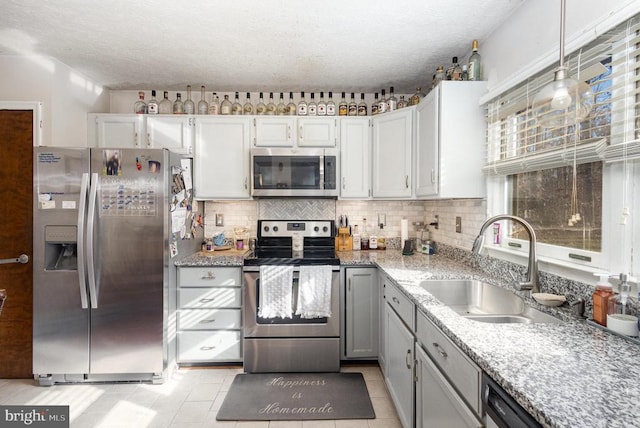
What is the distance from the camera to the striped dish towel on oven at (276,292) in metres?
2.56

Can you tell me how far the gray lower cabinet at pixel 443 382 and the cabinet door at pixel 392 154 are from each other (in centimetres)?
146

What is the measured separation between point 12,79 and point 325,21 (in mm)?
2492

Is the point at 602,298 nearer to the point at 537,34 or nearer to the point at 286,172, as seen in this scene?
the point at 537,34

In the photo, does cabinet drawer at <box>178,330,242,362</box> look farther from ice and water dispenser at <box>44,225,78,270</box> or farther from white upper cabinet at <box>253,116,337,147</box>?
white upper cabinet at <box>253,116,337,147</box>

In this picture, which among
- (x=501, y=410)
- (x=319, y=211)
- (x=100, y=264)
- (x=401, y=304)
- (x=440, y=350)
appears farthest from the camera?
(x=319, y=211)

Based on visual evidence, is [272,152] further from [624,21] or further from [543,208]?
[624,21]

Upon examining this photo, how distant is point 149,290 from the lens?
96.2 inches

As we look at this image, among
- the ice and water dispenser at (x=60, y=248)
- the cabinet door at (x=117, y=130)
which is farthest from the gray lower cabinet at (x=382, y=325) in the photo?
the cabinet door at (x=117, y=130)

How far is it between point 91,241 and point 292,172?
160 cm

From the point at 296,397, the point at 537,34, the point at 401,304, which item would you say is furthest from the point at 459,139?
the point at 296,397

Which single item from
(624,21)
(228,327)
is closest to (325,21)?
(624,21)

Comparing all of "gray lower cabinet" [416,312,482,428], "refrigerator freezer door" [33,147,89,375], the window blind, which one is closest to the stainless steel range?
"gray lower cabinet" [416,312,482,428]

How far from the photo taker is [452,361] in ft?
4.03

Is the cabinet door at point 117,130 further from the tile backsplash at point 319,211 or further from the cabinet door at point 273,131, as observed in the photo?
the cabinet door at point 273,131
